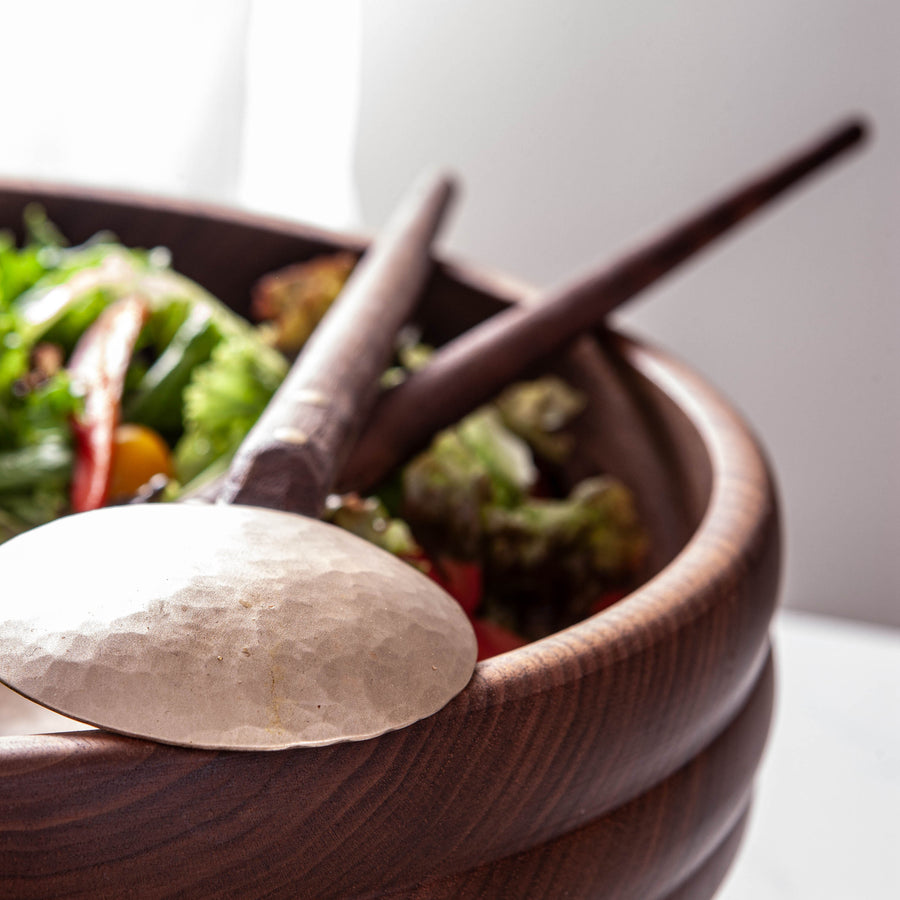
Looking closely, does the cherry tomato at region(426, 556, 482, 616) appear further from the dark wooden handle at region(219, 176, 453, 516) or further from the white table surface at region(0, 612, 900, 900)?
the white table surface at region(0, 612, 900, 900)

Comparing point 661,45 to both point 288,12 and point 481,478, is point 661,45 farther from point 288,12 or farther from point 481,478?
point 481,478

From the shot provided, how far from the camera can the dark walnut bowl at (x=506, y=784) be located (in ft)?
0.80

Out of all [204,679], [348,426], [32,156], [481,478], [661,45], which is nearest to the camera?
[204,679]

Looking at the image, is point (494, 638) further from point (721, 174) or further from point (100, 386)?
point (721, 174)

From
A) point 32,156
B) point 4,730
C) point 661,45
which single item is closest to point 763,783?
point 4,730

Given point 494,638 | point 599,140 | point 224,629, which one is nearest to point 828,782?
point 494,638

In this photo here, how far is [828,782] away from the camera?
0.75 metres

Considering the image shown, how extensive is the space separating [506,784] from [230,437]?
0.37 meters

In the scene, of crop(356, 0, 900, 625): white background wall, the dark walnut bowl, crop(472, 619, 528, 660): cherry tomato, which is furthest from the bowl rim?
crop(356, 0, 900, 625): white background wall

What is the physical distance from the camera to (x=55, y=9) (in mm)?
1211

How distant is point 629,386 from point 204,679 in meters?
0.43

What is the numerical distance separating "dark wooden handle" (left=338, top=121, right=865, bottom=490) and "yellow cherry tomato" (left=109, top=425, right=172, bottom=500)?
0.44 feet

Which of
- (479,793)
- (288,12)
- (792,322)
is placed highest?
(288,12)

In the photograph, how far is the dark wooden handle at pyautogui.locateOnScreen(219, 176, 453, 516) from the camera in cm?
39
